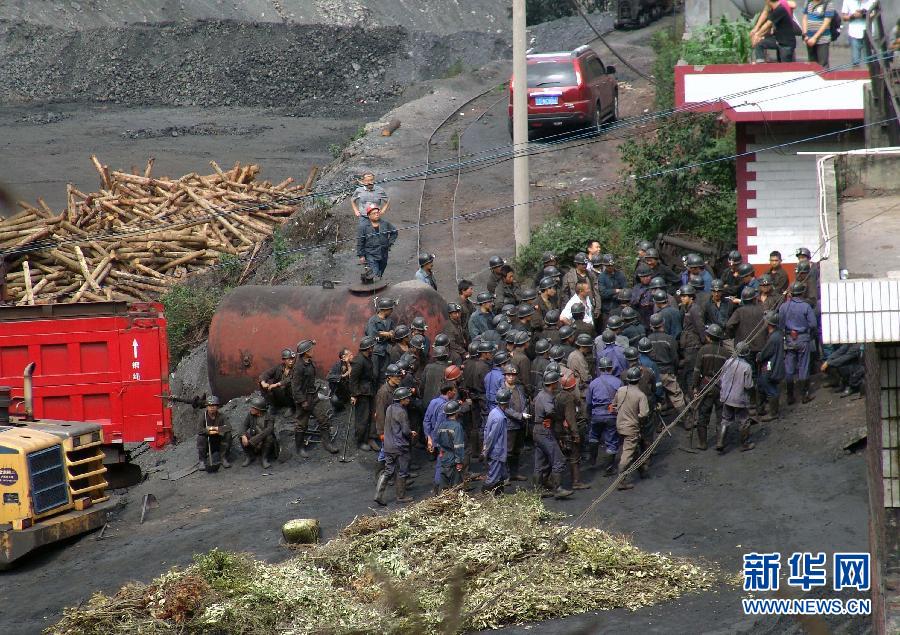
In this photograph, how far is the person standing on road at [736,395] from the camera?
16.0 meters

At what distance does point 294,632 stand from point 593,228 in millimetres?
13515

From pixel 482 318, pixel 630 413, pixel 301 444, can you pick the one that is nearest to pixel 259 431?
pixel 301 444

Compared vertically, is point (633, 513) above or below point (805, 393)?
below

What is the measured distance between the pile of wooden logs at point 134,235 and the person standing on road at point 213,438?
901 cm

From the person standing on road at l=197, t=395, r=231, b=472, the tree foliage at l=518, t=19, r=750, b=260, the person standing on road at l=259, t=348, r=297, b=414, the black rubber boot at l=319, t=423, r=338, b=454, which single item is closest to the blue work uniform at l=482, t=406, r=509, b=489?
the black rubber boot at l=319, t=423, r=338, b=454

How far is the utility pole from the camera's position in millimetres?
23047

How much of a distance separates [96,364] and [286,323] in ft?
9.81

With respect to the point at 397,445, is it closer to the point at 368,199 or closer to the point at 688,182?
the point at 368,199

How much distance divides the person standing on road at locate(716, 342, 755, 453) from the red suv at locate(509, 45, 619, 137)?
48.0ft

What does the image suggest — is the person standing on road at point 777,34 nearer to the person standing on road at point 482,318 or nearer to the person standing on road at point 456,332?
the person standing on road at point 482,318

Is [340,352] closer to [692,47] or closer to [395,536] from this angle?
[395,536]

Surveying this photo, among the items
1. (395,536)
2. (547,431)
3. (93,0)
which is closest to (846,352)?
(547,431)

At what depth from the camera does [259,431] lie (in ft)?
59.6

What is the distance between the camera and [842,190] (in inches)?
468
